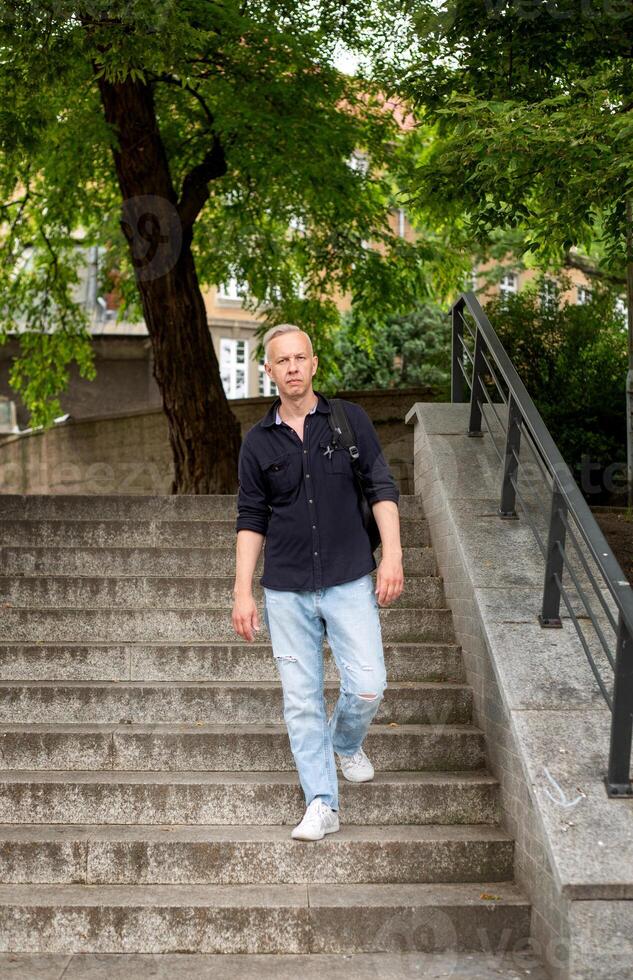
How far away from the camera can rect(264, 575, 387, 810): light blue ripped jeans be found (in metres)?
4.18

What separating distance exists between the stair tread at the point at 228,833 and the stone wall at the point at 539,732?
0.22m

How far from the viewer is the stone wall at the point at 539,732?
3408 millimetres

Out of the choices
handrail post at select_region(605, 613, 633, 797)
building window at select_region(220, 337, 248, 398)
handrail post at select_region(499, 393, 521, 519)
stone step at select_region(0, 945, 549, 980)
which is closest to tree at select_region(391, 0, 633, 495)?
handrail post at select_region(499, 393, 521, 519)

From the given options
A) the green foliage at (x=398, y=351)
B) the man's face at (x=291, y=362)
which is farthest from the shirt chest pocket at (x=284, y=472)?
the green foliage at (x=398, y=351)

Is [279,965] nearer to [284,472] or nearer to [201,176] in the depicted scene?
[284,472]

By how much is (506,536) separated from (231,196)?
938 cm

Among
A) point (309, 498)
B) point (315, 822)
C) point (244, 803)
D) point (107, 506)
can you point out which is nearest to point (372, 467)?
point (309, 498)

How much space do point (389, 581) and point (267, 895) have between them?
50.8 inches

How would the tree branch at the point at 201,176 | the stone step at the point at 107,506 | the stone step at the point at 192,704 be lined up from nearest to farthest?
the stone step at the point at 192,704
the stone step at the point at 107,506
the tree branch at the point at 201,176

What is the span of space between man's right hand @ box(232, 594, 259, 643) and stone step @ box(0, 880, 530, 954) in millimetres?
1023

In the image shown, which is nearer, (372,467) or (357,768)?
(372,467)

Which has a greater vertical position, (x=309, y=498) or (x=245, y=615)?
(x=309, y=498)

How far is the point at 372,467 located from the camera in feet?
14.1

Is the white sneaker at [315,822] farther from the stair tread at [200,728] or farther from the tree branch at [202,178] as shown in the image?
the tree branch at [202,178]
